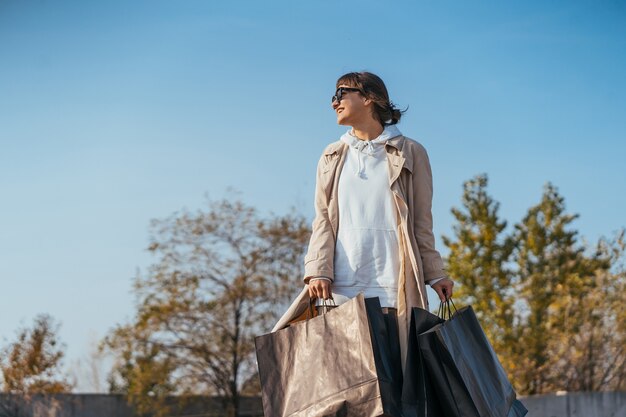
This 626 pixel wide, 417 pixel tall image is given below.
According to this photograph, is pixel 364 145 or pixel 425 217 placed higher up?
pixel 364 145

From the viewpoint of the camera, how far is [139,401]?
2098 centimetres

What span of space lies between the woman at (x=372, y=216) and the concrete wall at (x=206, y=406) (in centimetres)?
569

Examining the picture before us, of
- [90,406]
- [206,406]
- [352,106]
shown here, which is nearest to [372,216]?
[352,106]

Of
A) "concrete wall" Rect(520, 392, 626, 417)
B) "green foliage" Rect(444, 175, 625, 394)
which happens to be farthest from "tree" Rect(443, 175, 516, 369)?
"concrete wall" Rect(520, 392, 626, 417)

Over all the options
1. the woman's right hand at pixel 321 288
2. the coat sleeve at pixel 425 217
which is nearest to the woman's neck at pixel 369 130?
the coat sleeve at pixel 425 217

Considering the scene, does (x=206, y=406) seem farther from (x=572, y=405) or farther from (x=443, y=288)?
(x=443, y=288)

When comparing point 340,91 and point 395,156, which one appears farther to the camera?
point 340,91

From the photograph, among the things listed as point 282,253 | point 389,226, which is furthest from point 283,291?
point 389,226

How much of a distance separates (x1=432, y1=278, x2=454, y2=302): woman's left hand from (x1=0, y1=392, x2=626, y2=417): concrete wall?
18.3 feet

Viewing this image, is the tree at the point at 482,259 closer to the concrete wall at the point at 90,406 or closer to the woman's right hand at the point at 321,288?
the concrete wall at the point at 90,406

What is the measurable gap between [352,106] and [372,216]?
22.0 inches

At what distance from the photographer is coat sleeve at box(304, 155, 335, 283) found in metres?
4.14

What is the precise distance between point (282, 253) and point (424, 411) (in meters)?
19.1

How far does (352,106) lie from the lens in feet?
14.5
